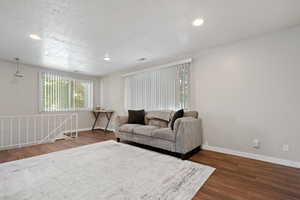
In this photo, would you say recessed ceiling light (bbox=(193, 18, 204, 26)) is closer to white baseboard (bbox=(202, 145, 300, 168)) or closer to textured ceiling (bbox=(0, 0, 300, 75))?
textured ceiling (bbox=(0, 0, 300, 75))

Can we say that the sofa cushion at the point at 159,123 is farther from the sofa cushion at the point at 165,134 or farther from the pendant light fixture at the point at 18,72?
the pendant light fixture at the point at 18,72

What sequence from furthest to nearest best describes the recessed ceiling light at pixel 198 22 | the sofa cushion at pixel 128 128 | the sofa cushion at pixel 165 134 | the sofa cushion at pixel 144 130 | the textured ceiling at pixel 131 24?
the sofa cushion at pixel 128 128 → the sofa cushion at pixel 144 130 → the sofa cushion at pixel 165 134 → the recessed ceiling light at pixel 198 22 → the textured ceiling at pixel 131 24

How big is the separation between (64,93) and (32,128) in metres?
1.46

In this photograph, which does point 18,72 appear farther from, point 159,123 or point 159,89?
point 159,123

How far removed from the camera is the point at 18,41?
268 cm

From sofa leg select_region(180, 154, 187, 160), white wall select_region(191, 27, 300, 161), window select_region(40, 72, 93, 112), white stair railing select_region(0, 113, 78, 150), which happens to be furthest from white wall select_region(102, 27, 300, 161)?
window select_region(40, 72, 93, 112)

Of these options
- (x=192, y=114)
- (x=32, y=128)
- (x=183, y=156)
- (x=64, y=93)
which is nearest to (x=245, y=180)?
(x=183, y=156)

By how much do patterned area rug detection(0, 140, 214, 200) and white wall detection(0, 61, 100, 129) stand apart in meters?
2.25

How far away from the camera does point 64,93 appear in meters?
4.99

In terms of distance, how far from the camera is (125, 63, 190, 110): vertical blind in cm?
353

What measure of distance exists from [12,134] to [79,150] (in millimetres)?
2470

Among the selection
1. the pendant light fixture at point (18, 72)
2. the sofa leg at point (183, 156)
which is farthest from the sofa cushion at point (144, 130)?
the pendant light fixture at point (18, 72)

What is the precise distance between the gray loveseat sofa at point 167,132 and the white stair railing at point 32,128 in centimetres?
209

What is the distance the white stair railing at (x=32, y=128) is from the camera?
374 centimetres
